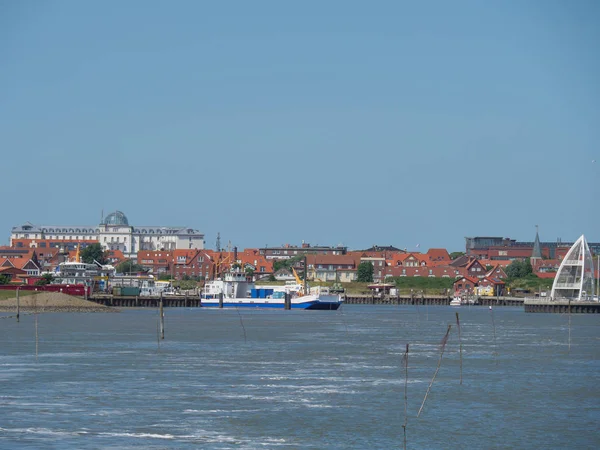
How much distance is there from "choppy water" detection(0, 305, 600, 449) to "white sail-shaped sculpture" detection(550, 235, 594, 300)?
230ft

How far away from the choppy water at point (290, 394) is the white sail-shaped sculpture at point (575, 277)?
70.0m

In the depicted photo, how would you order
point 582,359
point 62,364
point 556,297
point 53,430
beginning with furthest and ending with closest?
point 556,297, point 582,359, point 62,364, point 53,430

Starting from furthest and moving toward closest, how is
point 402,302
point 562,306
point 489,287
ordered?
point 489,287 → point 402,302 → point 562,306

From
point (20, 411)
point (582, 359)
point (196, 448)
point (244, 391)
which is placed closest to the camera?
point (196, 448)

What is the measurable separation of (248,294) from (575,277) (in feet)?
133

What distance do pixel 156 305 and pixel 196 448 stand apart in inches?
4787

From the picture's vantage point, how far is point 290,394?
1490 inches

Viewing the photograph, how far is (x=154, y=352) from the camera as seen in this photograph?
55.2 metres

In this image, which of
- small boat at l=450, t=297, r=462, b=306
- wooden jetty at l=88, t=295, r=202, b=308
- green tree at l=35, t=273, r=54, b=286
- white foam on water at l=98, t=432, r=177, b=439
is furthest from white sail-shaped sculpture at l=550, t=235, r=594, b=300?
white foam on water at l=98, t=432, r=177, b=439

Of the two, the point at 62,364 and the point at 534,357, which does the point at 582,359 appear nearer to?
the point at 534,357

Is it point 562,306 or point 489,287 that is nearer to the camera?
point 562,306

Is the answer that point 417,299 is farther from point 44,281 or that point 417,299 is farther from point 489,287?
point 44,281

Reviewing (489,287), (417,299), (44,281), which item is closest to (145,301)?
(44,281)

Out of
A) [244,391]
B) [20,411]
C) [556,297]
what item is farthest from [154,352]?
[556,297]
